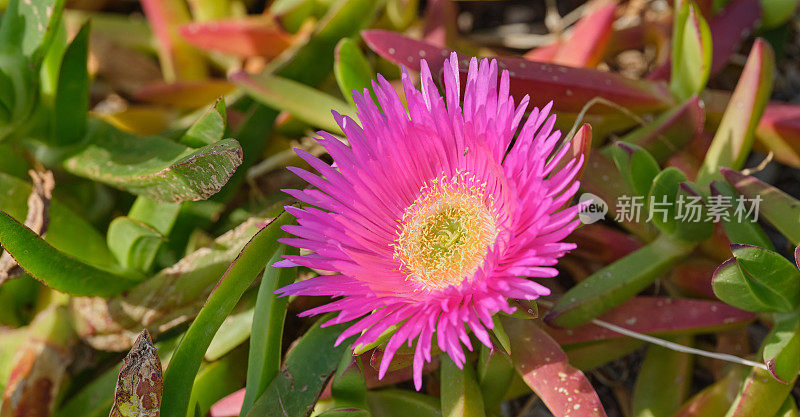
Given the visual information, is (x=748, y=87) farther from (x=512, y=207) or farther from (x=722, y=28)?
(x=512, y=207)

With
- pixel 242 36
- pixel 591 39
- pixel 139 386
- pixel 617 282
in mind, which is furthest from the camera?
pixel 242 36

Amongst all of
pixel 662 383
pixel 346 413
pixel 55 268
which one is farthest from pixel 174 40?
pixel 662 383

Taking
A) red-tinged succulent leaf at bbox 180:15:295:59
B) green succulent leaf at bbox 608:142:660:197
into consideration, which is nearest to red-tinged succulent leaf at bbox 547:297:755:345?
green succulent leaf at bbox 608:142:660:197

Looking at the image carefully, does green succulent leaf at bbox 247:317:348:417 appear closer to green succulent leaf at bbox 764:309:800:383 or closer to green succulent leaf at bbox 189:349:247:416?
green succulent leaf at bbox 189:349:247:416

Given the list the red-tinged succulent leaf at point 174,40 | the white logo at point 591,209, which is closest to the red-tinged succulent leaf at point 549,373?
the white logo at point 591,209

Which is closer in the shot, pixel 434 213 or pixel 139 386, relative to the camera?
pixel 139 386

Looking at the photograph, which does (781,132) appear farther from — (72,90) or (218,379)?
(72,90)

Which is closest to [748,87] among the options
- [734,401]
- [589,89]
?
[589,89]
